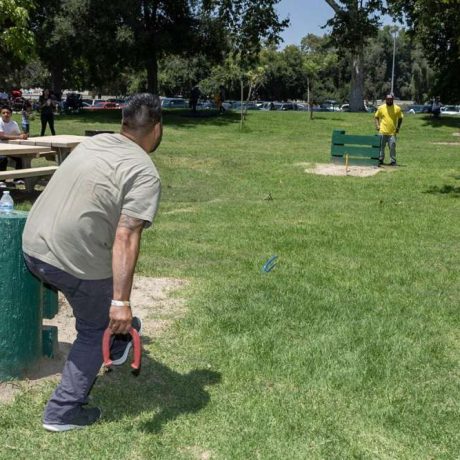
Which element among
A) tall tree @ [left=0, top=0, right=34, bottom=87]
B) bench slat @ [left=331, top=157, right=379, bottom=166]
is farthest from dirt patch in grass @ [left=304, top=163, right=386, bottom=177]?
tall tree @ [left=0, top=0, right=34, bottom=87]

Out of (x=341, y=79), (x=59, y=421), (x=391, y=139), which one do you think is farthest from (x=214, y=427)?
(x=341, y=79)

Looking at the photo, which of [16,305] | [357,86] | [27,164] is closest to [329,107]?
[357,86]

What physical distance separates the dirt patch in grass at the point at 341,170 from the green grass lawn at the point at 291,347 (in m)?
3.77

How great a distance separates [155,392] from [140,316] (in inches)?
54.4

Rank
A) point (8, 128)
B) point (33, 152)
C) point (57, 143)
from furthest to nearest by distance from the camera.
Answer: point (8, 128), point (57, 143), point (33, 152)

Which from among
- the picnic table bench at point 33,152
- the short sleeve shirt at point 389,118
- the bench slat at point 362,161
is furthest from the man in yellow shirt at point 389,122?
the picnic table bench at point 33,152

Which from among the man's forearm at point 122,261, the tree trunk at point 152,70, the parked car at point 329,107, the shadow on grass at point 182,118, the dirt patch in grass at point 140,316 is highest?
the tree trunk at point 152,70

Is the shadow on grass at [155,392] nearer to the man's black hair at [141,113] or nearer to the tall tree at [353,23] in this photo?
the man's black hair at [141,113]

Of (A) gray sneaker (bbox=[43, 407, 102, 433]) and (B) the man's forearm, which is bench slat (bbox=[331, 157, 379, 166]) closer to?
(A) gray sneaker (bbox=[43, 407, 102, 433])

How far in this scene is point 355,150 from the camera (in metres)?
16.3

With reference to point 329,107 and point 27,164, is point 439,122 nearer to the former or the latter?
point 27,164

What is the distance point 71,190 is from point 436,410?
2.44 metres

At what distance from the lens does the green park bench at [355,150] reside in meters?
16.1

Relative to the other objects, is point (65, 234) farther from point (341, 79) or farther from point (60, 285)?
point (341, 79)
